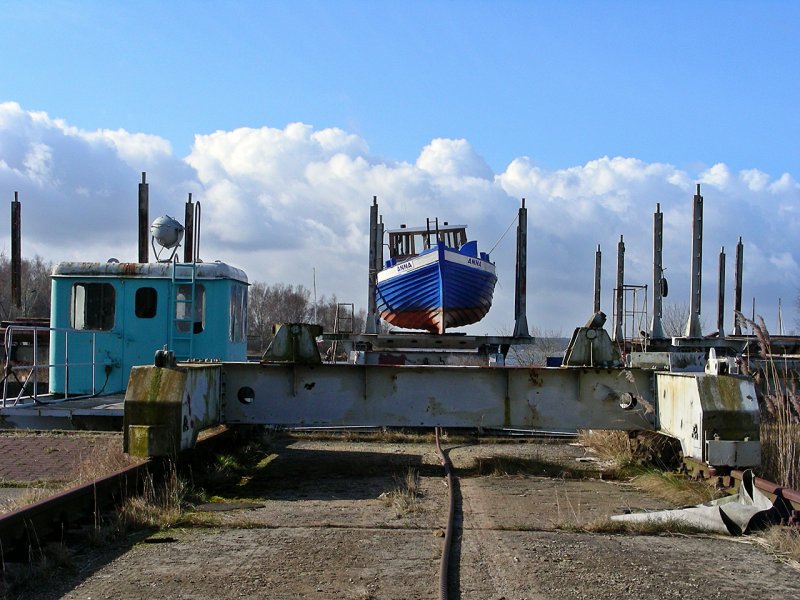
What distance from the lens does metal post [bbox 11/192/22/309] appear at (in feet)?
96.1

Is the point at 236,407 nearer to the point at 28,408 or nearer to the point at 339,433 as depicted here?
the point at 28,408

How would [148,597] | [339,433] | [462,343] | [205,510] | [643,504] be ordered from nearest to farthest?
[148,597]
[205,510]
[643,504]
[339,433]
[462,343]

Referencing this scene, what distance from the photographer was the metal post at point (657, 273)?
22828 millimetres

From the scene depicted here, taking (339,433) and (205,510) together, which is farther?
(339,433)

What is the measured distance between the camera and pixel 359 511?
7.55 m

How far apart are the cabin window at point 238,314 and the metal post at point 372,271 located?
14.8 feet

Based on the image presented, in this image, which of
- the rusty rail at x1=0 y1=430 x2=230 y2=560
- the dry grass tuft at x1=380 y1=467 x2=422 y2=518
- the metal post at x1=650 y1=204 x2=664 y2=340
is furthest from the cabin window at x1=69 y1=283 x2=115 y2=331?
the metal post at x1=650 y1=204 x2=664 y2=340

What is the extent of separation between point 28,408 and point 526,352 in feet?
58.9

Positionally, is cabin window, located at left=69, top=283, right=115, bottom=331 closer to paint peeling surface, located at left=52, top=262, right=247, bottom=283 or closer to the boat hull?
paint peeling surface, located at left=52, top=262, right=247, bottom=283

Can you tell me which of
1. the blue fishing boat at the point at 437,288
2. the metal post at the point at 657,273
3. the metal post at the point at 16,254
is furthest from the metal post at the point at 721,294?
the metal post at the point at 16,254

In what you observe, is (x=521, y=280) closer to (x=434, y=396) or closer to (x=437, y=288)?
(x=437, y=288)

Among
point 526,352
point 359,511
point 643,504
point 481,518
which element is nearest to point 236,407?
point 359,511

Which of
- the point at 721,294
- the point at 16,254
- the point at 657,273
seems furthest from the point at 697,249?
the point at 16,254

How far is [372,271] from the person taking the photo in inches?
810
